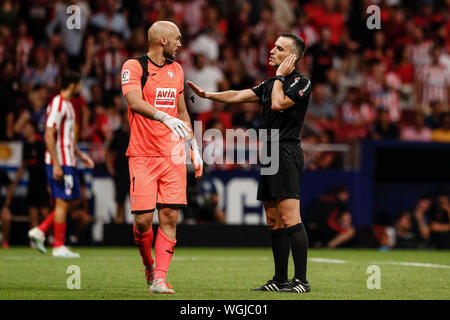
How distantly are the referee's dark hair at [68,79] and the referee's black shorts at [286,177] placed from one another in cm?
516

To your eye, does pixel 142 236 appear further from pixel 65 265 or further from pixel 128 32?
pixel 128 32

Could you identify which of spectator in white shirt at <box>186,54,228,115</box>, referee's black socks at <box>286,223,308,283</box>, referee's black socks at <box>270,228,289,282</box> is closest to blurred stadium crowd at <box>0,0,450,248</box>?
spectator in white shirt at <box>186,54,228,115</box>

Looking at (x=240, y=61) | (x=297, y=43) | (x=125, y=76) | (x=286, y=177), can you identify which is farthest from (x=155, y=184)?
(x=240, y=61)

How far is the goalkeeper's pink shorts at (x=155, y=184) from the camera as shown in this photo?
7750 millimetres

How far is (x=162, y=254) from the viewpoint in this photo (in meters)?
7.68

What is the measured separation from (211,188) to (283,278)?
7655mm

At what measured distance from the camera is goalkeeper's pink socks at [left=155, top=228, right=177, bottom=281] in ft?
25.0

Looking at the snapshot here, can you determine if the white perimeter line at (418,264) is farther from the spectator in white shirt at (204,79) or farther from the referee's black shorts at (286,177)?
the spectator in white shirt at (204,79)

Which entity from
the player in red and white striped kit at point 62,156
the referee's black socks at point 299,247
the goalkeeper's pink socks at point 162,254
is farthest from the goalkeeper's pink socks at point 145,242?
the player in red and white striped kit at point 62,156

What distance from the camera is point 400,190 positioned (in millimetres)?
17016

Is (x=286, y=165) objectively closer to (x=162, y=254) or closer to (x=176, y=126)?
(x=176, y=126)

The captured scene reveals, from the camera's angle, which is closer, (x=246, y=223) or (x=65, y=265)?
(x=65, y=265)

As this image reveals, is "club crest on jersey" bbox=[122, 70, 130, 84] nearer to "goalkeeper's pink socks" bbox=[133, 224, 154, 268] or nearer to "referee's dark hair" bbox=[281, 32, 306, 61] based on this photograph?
"goalkeeper's pink socks" bbox=[133, 224, 154, 268]
